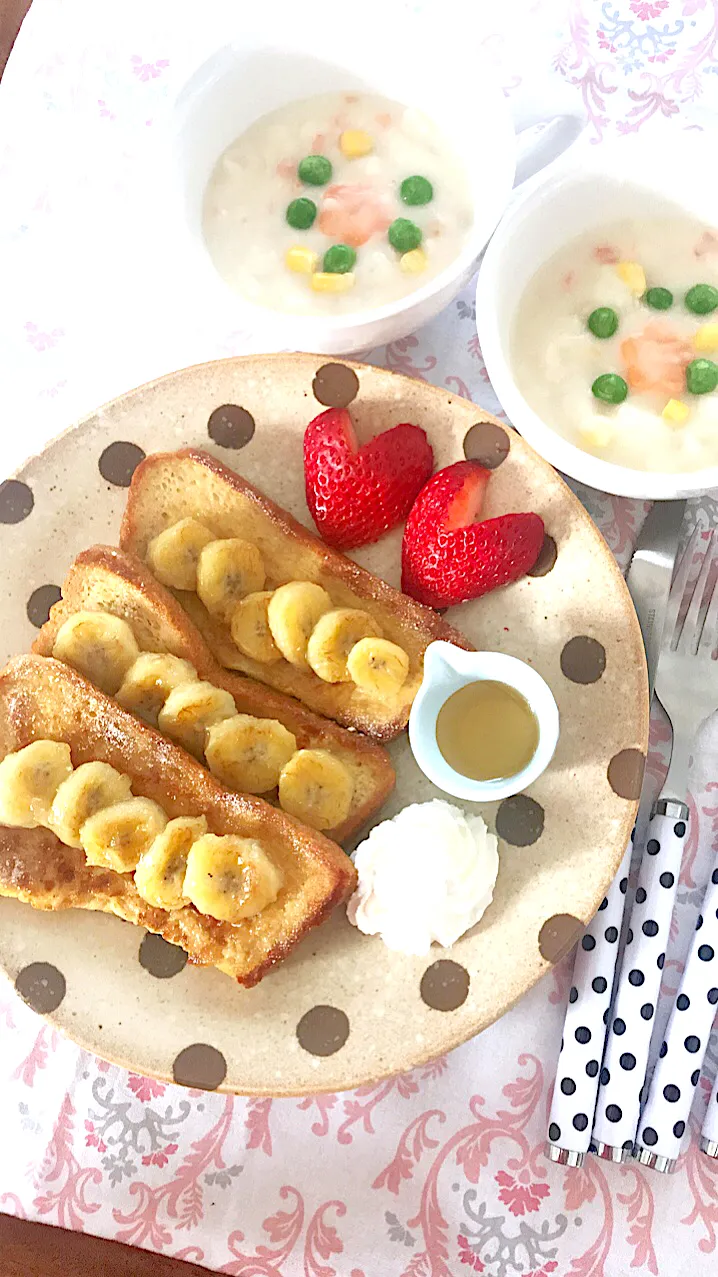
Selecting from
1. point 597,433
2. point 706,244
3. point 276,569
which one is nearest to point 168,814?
point 276,569

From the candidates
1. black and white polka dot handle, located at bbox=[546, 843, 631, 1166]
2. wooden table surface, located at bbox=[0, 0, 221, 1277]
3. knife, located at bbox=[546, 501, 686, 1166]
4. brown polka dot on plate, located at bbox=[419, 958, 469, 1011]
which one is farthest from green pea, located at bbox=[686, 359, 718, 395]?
wooden table surface, located at bbox=[0, 0, 221, 1277]

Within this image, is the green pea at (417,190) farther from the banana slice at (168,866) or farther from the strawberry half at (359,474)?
the banana slice at (168,866)

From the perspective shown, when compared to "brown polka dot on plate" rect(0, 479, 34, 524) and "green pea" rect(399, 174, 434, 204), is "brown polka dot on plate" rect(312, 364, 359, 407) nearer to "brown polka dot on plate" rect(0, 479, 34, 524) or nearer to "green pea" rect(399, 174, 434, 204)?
"green pea" rect(399, 174, 434, 204)

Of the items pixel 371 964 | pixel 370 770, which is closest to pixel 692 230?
pixel 370 770

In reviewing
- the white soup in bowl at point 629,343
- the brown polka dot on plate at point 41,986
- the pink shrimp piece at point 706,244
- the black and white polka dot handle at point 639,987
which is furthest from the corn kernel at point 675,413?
the brown polka dot on plate at point 41,986

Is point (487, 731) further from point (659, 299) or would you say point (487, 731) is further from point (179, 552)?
point (659, 299)

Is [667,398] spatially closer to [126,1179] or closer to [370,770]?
[370,770]
